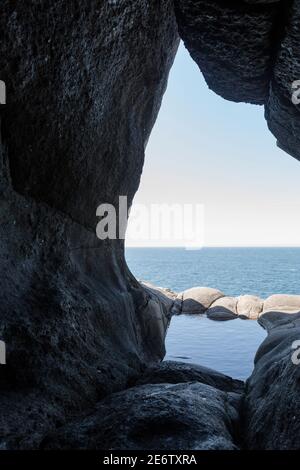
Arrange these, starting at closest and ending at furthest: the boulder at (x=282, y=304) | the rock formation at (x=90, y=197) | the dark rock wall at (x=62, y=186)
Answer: the rock formation at (x=90, y=197)
the dark rock wall at (x=62, y=186)
the boulder at (x=282, y=304)

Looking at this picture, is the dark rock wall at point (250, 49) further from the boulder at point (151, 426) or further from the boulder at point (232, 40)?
Result: the boulder at point (151, 426)

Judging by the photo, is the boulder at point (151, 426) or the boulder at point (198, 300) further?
the boulder at point (198, 300)

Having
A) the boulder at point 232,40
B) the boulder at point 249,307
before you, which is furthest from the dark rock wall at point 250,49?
the boulder at point 249,307

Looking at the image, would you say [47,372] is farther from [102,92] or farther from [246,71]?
[246,71]

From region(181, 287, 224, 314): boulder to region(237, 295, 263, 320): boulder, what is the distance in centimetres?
232

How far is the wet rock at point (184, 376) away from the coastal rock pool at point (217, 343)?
11.9ft

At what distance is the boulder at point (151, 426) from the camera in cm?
403

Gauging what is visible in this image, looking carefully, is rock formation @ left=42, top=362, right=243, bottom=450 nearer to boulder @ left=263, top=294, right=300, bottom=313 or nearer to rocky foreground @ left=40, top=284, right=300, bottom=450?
rocky foreground @ left=40, top=284, right=300, bottom=450

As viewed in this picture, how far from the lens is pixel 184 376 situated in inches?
295

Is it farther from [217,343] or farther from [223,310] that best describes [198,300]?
[217,343]

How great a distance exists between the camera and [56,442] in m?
4.12

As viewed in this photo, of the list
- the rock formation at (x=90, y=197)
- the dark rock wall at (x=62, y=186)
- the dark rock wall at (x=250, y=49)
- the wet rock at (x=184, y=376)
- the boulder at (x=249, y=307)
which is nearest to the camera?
the rock formation at (x=90, y=197)

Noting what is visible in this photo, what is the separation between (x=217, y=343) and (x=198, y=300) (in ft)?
39.4

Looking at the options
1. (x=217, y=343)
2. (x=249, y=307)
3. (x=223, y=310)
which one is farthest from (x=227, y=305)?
(x=217, y=343)
